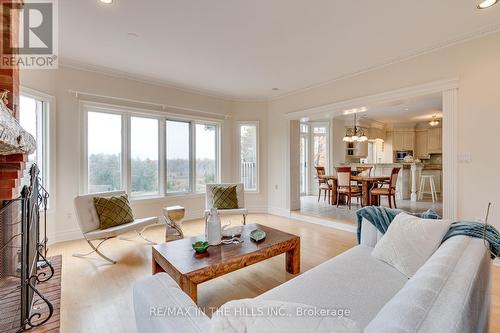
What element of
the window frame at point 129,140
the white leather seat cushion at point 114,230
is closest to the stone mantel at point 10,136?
the white leather seat cushion at point 114,230

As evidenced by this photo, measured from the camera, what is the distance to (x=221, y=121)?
219 inches

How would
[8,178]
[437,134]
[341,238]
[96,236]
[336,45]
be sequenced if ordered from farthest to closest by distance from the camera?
[437,134] < [341,238] < [336,45] < [96,236] < [8,178]

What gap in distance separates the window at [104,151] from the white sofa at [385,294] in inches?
143

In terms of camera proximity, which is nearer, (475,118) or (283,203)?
(475,118)

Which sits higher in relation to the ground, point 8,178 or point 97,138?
point 97,138

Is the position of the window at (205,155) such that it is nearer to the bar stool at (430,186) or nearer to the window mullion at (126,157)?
the window mullion at (126,157)

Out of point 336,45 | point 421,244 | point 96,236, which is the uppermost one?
point 336,45

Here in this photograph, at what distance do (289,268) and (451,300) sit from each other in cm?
196

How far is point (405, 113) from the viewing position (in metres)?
7.20

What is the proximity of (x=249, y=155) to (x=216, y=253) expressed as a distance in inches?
153

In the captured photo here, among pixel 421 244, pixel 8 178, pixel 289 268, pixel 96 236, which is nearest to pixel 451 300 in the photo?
pixel 421 244

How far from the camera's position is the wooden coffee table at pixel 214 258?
1811 millimetres

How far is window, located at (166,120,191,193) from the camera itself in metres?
4.90

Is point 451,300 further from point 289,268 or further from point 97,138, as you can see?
point 97,138
